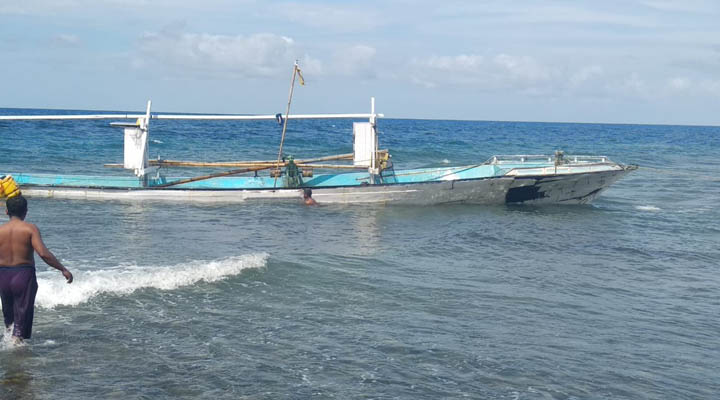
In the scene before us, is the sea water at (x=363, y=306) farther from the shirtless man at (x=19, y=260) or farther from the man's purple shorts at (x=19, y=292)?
the shirtless man at (x=19, y=260)

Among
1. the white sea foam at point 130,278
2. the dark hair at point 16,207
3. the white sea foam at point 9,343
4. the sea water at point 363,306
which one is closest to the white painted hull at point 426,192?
the sea water at point 363,306

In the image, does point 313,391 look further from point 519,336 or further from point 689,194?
point 689,194

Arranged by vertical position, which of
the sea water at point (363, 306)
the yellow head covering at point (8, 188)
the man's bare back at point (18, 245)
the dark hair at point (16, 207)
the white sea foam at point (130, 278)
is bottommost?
the sea water at point (363, 306)

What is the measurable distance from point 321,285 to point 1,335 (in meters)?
5.24

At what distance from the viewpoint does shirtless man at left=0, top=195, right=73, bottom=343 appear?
26.8 ft

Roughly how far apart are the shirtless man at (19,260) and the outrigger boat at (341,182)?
45.5ft

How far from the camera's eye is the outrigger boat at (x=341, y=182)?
22.6 meters

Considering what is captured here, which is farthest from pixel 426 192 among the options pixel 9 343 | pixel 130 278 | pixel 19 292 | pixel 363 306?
pixel 19 292

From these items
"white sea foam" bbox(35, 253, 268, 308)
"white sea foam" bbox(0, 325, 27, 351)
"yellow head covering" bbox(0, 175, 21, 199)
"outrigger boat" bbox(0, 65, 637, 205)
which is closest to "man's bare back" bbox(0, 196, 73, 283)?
"white sea foam" bbox(0, 325, 27, 351)

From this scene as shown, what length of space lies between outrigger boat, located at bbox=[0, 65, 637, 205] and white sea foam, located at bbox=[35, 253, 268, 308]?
29.4 feet

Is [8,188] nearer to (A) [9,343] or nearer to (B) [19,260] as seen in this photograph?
(B) [19,260]

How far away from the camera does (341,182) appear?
82.8ft

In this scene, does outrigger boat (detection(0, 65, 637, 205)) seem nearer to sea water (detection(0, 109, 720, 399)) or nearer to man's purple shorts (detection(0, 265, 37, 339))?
sea water (detection(0, 109, 720, 399))

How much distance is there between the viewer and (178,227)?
61.2 ft
